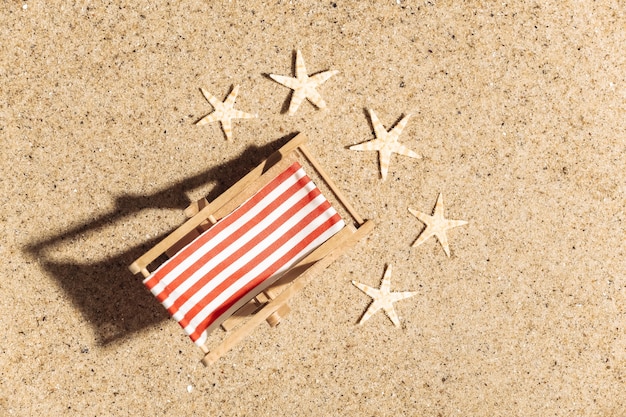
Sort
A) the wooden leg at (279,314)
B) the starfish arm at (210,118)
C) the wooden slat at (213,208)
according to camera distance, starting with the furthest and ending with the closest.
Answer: the starfish arm at (210,118), the wooden leg at (279,314), the wooden slat at (213,208)

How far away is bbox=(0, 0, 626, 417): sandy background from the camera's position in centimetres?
191

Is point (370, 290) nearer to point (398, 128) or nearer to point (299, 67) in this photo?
point (398, 128)

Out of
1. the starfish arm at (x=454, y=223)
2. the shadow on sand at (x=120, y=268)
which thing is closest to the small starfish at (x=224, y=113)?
the shadow on sand at (x=120, y=268)

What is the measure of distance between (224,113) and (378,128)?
2.01ft

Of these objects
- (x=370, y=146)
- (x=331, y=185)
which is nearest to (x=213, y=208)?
(x=331, y=185)

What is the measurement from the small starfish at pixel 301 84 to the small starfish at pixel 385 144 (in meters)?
0.23

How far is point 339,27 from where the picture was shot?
6.37 feet

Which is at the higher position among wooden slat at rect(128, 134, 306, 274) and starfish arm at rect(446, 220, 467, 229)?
wooden slat at rect(128, 134, 306, 274)

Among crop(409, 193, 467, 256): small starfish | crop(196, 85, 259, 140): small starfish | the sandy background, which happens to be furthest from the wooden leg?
crop(196, 85, 259, 140): small starfish

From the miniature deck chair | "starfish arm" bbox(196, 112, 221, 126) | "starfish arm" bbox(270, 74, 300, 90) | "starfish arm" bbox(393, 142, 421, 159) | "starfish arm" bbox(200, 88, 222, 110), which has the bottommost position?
"starfish arm" bbox(393, 142, 421, 159)

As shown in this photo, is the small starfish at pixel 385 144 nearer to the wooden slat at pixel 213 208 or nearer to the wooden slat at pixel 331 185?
the wooden slat at pixel 331 185

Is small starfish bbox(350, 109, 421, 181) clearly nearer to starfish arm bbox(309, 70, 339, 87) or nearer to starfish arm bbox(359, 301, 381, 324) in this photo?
starfish arm bbox(309, 70, 339, 87)

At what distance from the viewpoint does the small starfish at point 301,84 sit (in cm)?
189

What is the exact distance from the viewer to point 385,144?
1926 millimetres
